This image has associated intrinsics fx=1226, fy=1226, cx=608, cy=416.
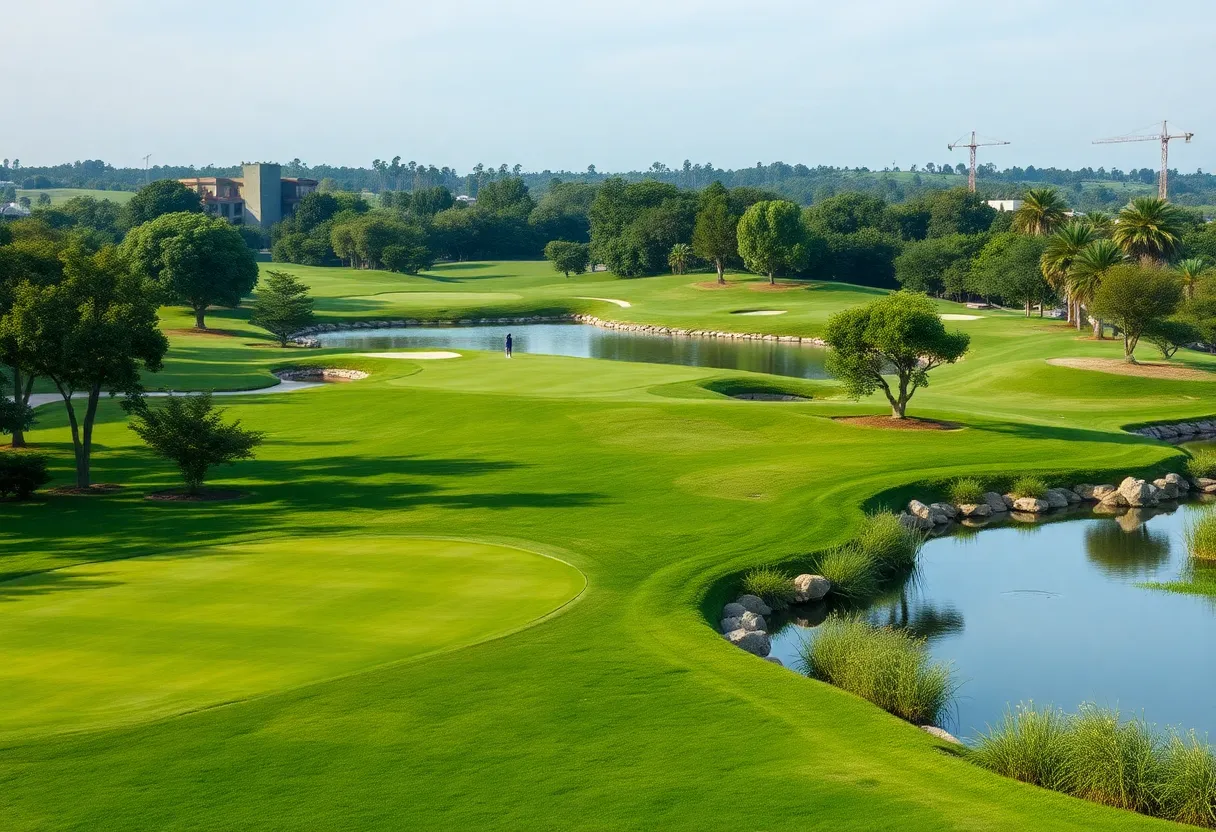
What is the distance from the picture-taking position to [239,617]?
20.4m

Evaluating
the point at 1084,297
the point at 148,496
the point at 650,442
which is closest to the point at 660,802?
the point at 148,496

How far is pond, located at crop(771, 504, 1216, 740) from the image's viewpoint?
1978 cm

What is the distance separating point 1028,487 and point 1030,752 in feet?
66.0

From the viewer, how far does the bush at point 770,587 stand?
24391mm

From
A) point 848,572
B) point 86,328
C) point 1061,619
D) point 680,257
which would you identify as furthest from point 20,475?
point 680,257

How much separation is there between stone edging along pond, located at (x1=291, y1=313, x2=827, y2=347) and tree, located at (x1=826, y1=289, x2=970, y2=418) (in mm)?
47605

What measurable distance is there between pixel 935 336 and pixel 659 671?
2431 cm

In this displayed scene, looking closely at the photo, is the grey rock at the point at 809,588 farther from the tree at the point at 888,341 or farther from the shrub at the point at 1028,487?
the tree at the point at 888,341

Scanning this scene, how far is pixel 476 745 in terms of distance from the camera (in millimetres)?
15445

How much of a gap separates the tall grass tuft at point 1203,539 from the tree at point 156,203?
139 meters

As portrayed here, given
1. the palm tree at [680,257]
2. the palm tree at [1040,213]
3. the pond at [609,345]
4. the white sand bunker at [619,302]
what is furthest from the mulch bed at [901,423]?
the palm tree at [680,257]

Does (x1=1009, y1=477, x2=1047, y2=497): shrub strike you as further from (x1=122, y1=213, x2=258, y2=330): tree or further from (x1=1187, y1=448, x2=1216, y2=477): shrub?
(x1=122, y1=213, x2=258, y2=330): tree

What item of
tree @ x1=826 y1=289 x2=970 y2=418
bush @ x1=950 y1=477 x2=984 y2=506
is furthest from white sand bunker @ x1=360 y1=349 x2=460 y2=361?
bush @ x1=950 y1=477 x2=984 y2=506

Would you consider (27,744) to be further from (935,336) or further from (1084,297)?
(1084,297)
